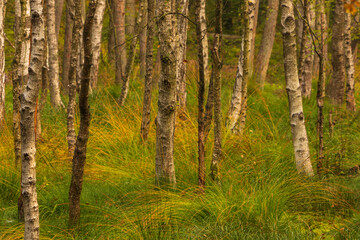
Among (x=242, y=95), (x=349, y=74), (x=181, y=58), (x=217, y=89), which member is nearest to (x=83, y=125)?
(x=217, y=89)

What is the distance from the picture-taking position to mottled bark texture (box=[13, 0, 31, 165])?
4.12m

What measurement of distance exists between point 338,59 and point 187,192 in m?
5.72

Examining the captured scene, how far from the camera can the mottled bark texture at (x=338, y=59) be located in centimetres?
782

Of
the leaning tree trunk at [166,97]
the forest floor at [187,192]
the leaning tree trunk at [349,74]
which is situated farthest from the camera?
the leaning tree trunk at [349,74]

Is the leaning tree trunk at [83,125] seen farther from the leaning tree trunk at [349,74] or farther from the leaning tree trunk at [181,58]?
the leaning tree trunk at [349,74]

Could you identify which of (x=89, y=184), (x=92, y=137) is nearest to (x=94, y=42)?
(x=92, y=137)

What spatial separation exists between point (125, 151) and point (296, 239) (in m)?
2.94

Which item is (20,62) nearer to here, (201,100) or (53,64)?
(201,100)

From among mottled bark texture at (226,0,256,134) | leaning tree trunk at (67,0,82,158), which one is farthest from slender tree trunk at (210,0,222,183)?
leaning tree trunk at (67,0,82,158)

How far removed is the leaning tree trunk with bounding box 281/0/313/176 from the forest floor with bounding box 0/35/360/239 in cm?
18

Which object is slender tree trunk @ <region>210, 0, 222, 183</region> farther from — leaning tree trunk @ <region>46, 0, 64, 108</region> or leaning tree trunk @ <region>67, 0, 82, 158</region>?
leaning tree trunk @ <region>46, 0, 64, 108</region>

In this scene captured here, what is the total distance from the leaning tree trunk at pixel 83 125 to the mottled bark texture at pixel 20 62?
1.35m

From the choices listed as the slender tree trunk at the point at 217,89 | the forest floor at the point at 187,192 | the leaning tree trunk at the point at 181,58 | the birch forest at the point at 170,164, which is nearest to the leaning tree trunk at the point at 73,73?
the birch forest at the point at 170,164

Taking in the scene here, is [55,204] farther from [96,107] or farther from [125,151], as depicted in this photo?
[96,107]
